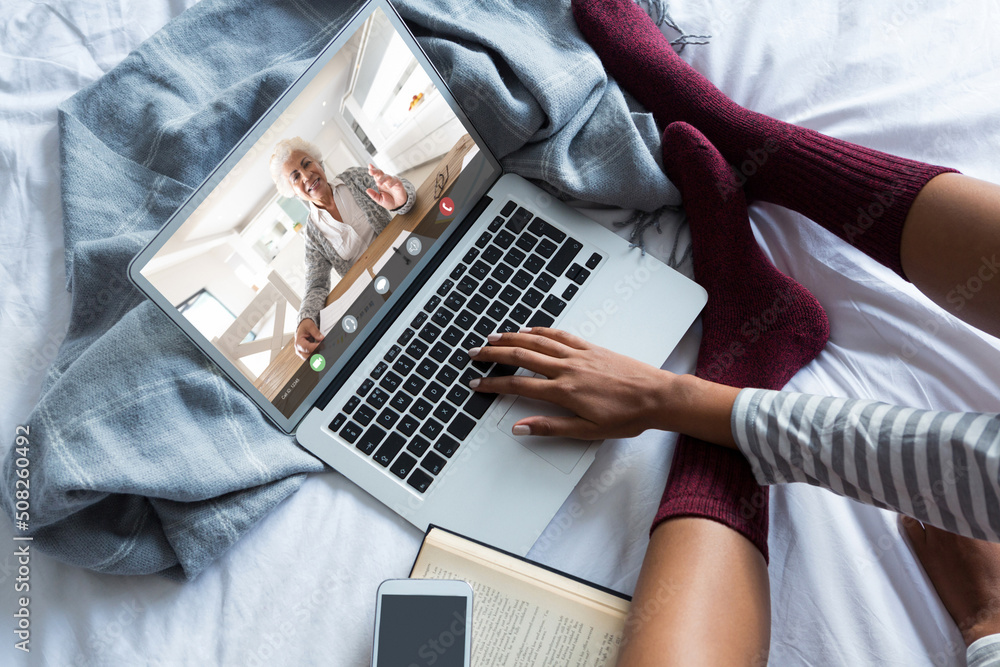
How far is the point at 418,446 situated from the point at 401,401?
5cm

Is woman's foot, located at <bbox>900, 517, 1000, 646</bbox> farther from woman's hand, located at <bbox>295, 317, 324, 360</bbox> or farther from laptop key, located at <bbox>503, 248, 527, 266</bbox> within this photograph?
woman's hand, located at <bbox>295, 317, 324, 360</bbox>

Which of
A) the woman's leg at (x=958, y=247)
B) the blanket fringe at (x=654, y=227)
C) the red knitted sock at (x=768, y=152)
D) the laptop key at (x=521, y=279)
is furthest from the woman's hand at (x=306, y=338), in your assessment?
the woman's leg at (x=958, y=247)

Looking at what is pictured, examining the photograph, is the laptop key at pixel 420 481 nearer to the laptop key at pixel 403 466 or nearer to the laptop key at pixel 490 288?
the laptop key at pixel 403 466

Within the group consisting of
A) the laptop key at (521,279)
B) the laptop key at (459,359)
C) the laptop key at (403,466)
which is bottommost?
the laptop key at (403,466)

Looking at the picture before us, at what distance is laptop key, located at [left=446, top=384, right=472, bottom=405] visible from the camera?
67 centimetres

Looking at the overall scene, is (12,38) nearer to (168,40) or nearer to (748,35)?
(168,40)

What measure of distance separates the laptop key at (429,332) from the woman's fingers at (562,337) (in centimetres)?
10

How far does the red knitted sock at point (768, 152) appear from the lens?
0.66m

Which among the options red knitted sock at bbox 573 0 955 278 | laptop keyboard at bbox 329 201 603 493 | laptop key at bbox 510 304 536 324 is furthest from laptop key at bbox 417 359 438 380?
red knitted sock at bbox 573 0 955 278

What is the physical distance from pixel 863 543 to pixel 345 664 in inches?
20.2

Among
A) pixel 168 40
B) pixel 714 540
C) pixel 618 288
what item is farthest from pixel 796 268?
pixel 168 40

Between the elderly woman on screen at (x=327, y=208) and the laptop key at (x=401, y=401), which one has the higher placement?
the elderly woman on screen at (x=327, y=208)

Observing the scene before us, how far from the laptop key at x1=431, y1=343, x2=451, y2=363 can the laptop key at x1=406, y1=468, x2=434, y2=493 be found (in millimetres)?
120

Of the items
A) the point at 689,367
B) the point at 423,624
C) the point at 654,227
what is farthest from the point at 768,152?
the point at 423,624
